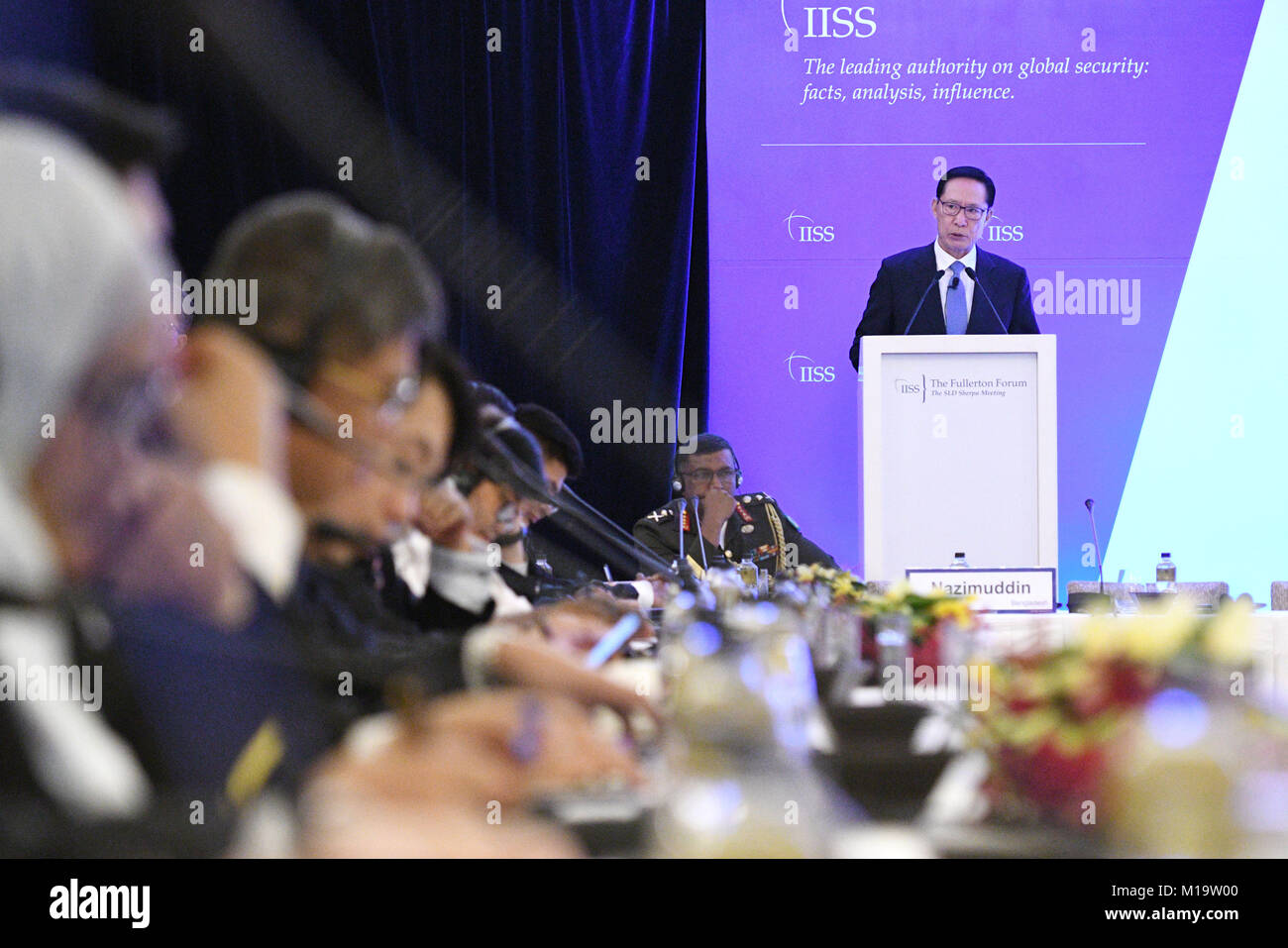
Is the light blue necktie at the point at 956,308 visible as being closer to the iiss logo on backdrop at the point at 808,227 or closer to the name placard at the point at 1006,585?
the iiss logo on backdrop at the point at 808,227

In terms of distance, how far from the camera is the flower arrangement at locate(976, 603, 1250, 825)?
78 cm

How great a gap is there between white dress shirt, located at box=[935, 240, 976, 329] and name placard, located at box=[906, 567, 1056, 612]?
1952 mm

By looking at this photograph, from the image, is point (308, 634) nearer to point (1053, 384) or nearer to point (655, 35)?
point (1053, 384)

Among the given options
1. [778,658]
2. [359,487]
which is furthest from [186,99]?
[778,658]

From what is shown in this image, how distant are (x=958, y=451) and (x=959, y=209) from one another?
4.78 feet

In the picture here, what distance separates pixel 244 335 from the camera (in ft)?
3.34

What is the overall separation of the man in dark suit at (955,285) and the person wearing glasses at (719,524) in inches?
45.4

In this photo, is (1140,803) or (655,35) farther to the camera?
(655,35)

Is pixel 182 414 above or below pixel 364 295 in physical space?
below

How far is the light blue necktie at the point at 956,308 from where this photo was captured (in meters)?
5.56

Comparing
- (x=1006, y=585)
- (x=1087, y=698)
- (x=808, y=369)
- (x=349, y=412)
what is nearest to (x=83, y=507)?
(x=349, y=412)

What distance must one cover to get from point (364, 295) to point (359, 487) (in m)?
0.21

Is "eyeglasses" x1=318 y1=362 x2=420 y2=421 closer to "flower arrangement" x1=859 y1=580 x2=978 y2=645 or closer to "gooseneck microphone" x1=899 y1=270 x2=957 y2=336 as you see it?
"flower arrangement" x1=859 y1=580 x2=978 y2=645

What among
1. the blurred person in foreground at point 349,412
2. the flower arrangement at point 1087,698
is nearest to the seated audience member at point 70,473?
the blurred person in foreground at point 349,412
